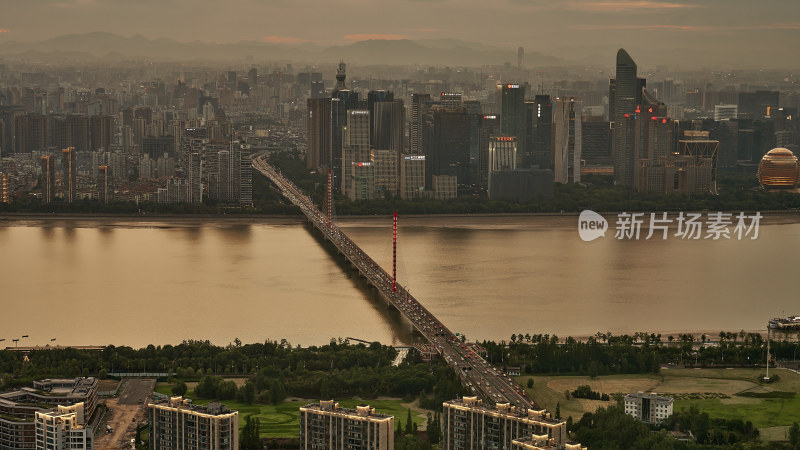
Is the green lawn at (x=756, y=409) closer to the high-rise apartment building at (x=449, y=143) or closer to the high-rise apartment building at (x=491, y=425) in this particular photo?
the high-rise apartment building at (x=491, y=425)

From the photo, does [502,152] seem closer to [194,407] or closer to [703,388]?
[703,388]

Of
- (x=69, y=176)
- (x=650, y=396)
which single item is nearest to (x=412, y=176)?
(x=69, y=176)

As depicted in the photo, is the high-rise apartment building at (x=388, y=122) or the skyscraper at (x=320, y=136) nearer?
the high-rise apartment building at (x=388, y=122)

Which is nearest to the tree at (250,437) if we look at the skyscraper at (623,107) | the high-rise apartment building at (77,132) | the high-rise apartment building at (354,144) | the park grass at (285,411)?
the park grass at (285,411)

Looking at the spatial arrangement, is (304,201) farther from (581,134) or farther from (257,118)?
(257,118)

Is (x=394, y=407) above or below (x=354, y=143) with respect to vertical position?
below

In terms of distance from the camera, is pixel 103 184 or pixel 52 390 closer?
pixel 52 390

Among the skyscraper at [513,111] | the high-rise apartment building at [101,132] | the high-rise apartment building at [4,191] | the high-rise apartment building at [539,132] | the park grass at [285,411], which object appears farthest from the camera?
the high-rise apartment building at [101,132]

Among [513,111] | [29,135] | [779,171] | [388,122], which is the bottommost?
[779,171]
